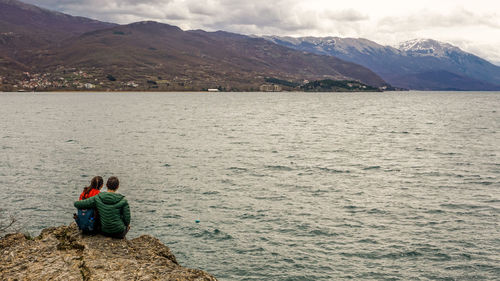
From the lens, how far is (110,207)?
15133mm

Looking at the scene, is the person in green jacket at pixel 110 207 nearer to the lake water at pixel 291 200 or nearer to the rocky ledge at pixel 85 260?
the rocky ledge at pixel 85 260

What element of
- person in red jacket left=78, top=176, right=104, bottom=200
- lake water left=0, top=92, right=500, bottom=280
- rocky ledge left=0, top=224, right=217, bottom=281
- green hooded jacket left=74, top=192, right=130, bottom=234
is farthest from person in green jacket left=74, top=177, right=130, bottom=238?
lake water left=0, top=92, right=500, bottom=280

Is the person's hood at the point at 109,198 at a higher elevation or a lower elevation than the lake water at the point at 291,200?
higher

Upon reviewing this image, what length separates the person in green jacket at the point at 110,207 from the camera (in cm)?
1507

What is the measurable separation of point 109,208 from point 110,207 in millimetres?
102

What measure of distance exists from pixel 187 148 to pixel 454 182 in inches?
1503

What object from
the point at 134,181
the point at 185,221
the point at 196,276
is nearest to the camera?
the point at 196,276

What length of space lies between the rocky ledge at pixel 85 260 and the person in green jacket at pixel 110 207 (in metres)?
0.56

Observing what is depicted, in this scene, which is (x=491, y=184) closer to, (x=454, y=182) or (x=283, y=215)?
(x=454, y=182)

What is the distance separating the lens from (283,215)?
29.3m

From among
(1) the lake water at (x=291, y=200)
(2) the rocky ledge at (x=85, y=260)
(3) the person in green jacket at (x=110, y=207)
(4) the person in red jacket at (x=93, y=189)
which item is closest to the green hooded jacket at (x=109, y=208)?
(3) the person in green jacket at (x=110, y=207)

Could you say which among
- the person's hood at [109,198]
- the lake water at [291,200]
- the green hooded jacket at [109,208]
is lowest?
the lake water at [291,200]

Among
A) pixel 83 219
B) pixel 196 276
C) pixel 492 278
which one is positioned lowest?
pixel 492 278

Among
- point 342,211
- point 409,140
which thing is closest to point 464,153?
point 409,140
